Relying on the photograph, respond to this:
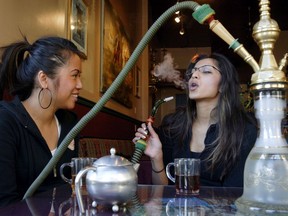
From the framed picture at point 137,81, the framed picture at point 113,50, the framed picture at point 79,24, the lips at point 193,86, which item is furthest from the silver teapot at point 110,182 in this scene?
the framed picture at point 137,81

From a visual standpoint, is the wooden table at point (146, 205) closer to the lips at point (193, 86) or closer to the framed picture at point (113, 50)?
the lips at point (193, 86)

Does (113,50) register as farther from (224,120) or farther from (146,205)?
(146,205)

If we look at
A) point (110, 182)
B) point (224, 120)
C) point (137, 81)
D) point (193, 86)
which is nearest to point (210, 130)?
point (224, 120)

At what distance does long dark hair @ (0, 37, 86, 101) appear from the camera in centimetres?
148

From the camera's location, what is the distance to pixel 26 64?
151 centimetres

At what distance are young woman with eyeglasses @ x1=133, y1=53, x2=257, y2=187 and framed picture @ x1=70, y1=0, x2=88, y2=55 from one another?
1168mm

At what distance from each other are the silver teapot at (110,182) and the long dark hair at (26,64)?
2.89ft

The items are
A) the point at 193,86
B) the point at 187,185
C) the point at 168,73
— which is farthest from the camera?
the point at 168,73

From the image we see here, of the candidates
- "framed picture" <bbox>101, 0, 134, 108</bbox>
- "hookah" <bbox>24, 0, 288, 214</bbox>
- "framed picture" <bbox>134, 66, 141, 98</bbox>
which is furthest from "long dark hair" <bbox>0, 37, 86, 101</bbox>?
"framed picture" <bbox>134, 66, 141, 98</bbox>

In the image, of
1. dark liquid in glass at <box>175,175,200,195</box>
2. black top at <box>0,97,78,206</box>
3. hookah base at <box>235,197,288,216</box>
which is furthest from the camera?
black top at <box>0,97,78,206</box>

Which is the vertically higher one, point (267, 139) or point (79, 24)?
point (79, 24)

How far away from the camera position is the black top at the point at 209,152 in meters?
1.55

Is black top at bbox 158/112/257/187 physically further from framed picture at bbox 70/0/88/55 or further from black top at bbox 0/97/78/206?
framed picture at bbox 70/0/88/55

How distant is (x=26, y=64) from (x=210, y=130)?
95 centimetres
